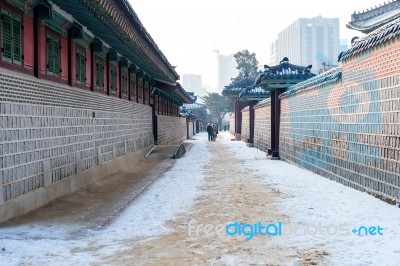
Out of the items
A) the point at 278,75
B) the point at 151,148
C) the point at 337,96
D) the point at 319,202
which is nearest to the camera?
the point at 319,202

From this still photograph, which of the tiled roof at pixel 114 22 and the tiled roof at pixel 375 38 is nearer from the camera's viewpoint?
the tiled roof at pixel 375 38

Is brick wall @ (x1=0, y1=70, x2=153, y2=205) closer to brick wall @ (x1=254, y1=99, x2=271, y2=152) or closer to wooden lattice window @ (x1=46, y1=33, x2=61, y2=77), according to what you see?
wooden lattice window @ (x1=46, y1=33, x2=61, y2=77)

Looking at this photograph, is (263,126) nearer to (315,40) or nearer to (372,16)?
(372,16)

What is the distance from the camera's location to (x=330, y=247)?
529cm

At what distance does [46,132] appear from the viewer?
28.8 ft

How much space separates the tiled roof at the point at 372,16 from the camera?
21384 millimetres

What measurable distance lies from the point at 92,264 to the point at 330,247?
2779mm

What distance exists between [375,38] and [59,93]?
6.68 metres

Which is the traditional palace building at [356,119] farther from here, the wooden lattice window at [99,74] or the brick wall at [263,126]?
the wooden lattice window at [99,74]

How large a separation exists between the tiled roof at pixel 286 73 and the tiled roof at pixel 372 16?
5532 millimetres

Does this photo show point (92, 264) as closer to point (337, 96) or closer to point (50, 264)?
point (50, 264)

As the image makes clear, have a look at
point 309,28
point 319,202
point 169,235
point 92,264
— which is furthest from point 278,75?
point 309,28

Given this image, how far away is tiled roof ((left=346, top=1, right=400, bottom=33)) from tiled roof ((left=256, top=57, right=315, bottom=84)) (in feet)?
18.1

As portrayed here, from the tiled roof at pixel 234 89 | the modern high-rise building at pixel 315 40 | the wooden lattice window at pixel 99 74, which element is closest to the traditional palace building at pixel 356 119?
the wooden lattice window at pixel 99 74
